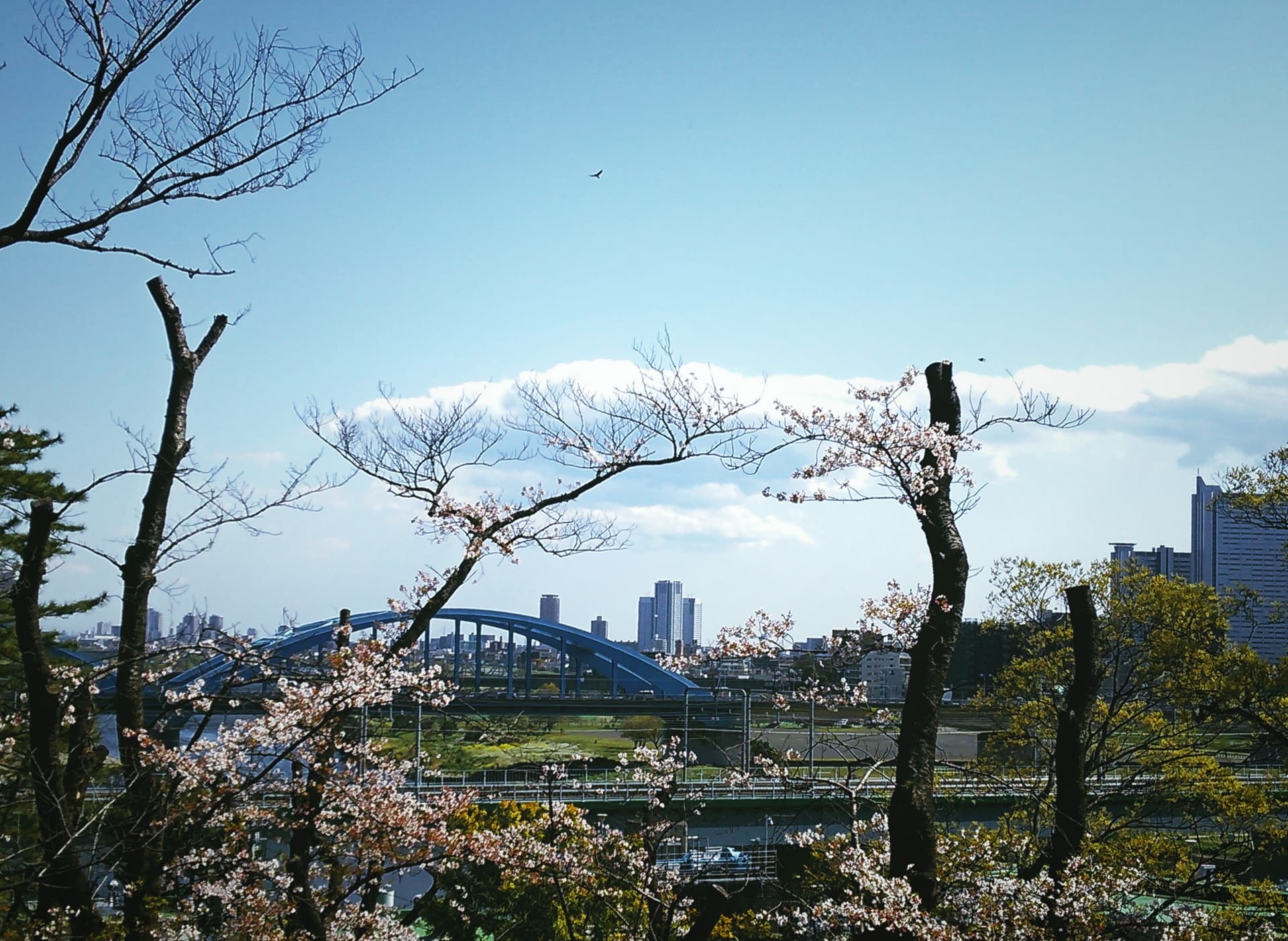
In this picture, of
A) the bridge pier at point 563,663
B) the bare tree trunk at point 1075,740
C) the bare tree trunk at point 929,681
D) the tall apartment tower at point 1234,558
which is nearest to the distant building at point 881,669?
the bare tree trunk at point 929,681

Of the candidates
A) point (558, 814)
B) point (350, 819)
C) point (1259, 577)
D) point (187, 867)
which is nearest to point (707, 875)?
point (558, 814)

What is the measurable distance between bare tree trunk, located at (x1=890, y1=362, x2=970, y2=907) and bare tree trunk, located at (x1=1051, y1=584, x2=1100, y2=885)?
0.88m

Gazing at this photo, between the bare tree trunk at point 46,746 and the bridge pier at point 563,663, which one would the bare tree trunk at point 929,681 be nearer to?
the bare tree trunk at point 46,746

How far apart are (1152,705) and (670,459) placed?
373 inches

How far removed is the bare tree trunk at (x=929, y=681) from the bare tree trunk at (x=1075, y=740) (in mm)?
883

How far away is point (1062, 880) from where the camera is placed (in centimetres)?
540

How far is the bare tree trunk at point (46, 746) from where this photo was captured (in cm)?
438

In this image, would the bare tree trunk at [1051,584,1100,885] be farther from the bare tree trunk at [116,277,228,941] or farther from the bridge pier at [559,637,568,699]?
the bridge pier at [559,637,568,699]

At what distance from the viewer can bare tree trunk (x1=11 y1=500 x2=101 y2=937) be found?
4.38 m

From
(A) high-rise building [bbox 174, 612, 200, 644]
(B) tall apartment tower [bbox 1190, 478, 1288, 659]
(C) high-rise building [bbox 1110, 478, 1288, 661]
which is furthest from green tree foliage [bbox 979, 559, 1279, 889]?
(B) tall apartment tower [bbox 1190, 478, 1288, 659]

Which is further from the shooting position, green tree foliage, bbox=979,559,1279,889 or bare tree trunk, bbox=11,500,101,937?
green tree foliage, bbox=979,559,1279,889

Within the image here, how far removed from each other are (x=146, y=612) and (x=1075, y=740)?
4927mm

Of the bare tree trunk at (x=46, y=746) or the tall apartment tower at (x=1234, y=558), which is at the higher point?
the tall apartment tower at (x=1234, y=558)

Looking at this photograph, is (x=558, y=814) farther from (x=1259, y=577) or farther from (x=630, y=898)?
(x=1259, y=577)
